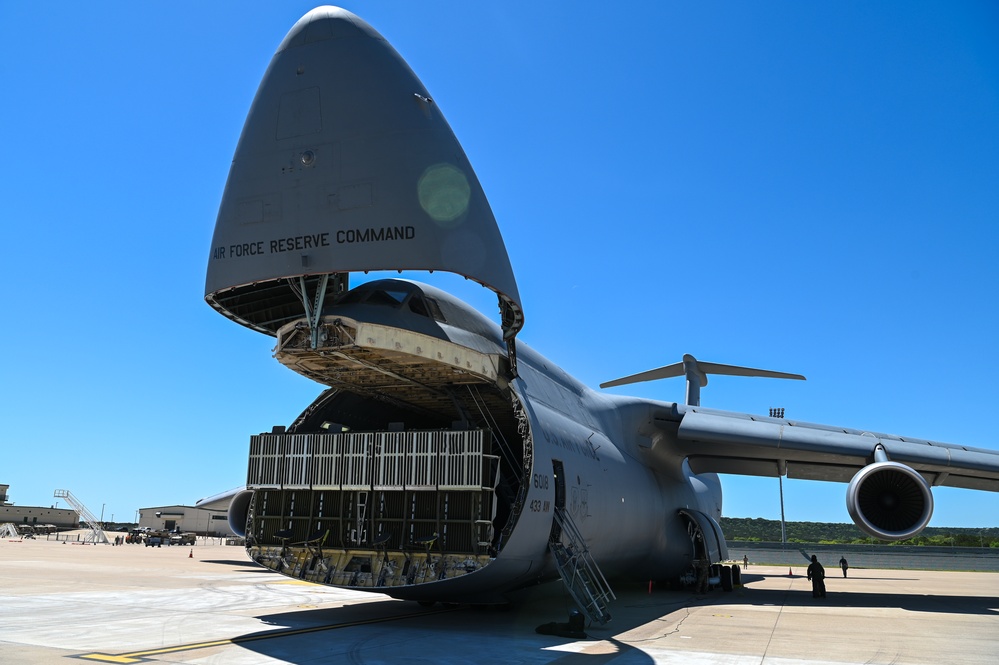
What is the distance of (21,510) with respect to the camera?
6700 centimetres

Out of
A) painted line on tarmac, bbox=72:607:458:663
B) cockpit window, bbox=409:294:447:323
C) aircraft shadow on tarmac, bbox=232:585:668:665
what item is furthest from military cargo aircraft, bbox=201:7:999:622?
painted line on tarmac, bbox=72:607:458:663

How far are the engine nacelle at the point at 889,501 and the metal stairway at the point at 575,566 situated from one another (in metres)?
5.61

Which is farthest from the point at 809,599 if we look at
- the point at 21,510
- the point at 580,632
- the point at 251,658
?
the point at 21,510

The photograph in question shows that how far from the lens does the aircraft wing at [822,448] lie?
15.6 m

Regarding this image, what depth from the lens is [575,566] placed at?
35.7 ft

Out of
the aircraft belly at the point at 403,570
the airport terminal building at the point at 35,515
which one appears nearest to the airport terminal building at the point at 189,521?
the airport terminal building at the point at 35,515

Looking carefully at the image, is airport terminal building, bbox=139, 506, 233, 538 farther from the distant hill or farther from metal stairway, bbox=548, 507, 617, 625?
metal stairway, bbox=548, 507, 617, 625

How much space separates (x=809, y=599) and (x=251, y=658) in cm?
1288

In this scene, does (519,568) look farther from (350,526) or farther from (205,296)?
(205,296)

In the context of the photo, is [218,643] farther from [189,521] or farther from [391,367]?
[189,521]

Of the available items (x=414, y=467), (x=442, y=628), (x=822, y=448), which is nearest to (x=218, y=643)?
(x=442, y=628)

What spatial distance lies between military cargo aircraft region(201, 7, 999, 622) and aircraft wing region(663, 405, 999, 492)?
155 centimetres

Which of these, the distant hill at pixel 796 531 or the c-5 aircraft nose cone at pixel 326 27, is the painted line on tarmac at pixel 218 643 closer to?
the c-5 aircraft nose cone at pixel 326 27

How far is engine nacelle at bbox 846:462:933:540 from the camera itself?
44.9 ft
